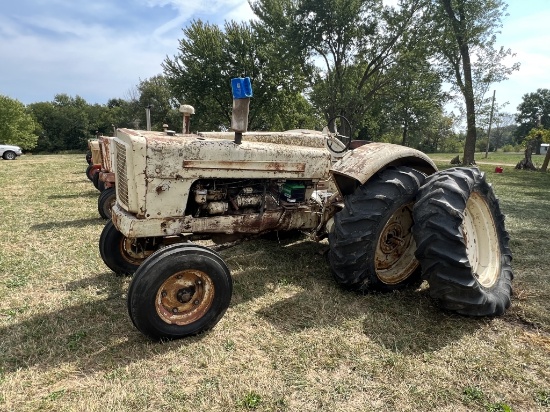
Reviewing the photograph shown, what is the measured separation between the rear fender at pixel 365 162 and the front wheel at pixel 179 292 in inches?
55.8

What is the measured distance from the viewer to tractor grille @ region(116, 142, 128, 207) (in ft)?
10.3

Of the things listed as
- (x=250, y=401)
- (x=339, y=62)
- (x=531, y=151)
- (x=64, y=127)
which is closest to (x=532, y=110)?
(x=531, y=151)

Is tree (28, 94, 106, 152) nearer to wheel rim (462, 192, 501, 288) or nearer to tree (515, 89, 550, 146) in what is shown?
wheel rim (462, 192, 501, 288)

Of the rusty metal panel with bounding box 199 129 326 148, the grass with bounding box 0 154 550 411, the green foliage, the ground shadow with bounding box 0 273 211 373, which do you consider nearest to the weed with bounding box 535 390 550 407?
the grass with bounding box 0 154 550 411

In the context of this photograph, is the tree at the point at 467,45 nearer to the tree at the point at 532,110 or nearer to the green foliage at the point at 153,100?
the green foliage at the point at 153,100

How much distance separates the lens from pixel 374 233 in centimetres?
329

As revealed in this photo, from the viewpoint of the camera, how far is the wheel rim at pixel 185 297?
2.80 m

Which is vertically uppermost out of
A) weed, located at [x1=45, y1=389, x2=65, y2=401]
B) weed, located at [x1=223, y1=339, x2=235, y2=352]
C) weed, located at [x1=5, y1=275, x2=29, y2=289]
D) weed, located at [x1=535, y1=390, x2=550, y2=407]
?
weed, located at [x1=535, y1=390, x2=550, y2=407]

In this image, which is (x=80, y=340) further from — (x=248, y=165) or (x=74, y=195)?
(x=74, y=195)

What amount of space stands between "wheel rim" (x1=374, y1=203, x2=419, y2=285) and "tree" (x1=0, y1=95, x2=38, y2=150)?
41712 millimetres

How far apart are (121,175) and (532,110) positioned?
250ft


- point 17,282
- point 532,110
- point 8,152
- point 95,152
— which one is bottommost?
point 17,282

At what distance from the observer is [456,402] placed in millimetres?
2207

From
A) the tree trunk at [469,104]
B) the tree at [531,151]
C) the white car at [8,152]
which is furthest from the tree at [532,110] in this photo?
the white car at [8,152]
